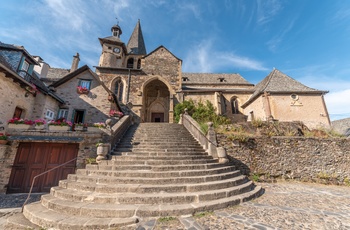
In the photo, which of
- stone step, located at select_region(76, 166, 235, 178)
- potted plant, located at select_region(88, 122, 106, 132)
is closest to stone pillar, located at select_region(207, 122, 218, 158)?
stone step, located at select_region(76, 166, 235, 178)

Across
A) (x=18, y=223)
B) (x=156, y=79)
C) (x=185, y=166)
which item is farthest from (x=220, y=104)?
(x=18, y=223)

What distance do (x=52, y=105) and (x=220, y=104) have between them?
15.2 m

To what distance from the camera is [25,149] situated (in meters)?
6.68

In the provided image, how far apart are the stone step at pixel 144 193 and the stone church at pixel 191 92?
11697 mm

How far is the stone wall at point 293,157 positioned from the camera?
7.47 m

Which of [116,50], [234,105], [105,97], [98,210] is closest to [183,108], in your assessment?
[234,105]

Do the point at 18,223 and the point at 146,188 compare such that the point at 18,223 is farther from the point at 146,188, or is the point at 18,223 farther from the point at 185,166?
the point at 185,166

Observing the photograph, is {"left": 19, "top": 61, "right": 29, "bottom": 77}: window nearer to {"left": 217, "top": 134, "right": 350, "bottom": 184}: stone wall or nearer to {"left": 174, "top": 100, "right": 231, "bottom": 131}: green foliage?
{"left": 174, "top": 100, "right": 231, "bottom": 131}: green foliage

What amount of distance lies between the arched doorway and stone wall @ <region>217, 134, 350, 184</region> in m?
11.7

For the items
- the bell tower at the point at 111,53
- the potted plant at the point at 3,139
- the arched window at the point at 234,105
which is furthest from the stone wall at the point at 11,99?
the arched window at the point at 234,105

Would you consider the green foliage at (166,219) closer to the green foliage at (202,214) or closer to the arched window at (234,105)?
the green foliage at (202,214)

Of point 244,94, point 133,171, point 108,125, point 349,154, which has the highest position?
point 244,94

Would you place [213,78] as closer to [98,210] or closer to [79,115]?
[79,115]

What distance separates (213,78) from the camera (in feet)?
74.6
